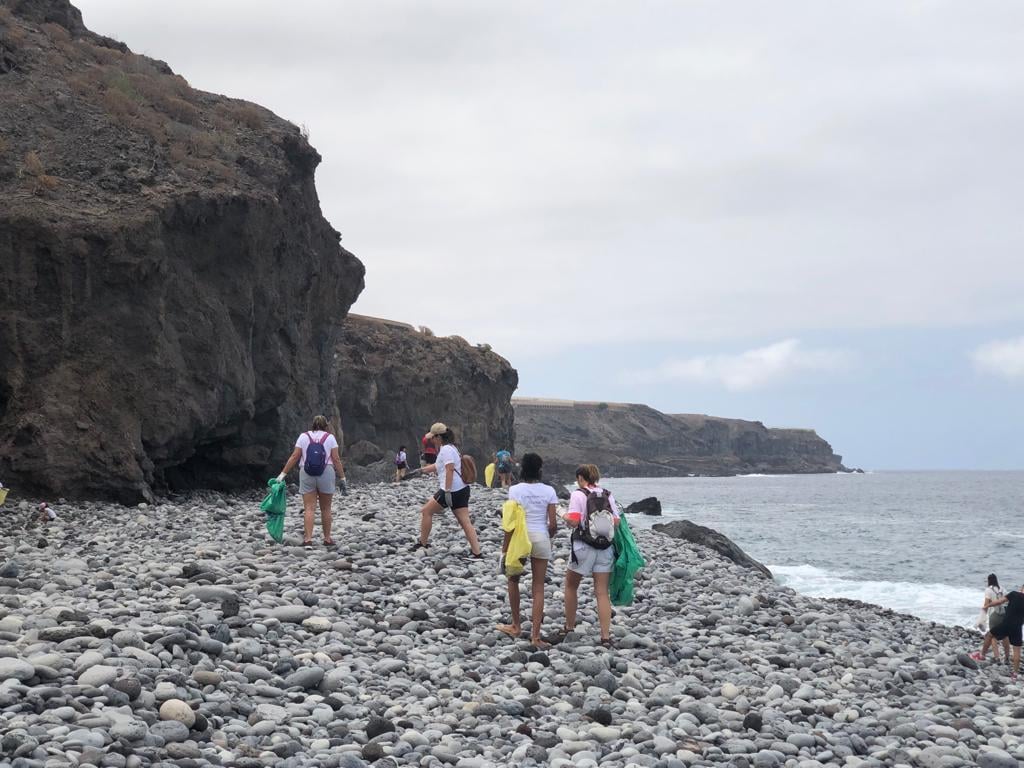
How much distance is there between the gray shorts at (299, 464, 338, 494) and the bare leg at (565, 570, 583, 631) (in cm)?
482

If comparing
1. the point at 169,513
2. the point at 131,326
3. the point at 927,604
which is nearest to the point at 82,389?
the point at 131,326

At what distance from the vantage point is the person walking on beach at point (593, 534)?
10.6 meters

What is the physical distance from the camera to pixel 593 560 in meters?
10.7

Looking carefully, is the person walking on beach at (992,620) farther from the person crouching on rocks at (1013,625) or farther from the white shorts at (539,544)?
the white shorts at (539,544)

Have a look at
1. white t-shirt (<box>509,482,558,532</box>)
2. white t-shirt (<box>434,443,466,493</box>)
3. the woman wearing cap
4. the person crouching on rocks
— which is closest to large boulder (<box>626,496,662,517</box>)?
the person crouching on rocks

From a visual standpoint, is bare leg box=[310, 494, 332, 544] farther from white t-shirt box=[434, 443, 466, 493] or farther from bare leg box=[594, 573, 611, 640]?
bare leg box=[594, 573, 611, 640]

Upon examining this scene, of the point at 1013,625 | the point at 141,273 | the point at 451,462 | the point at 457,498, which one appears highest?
the point at 141,273

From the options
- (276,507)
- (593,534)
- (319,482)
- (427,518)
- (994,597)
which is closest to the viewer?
(593,534)

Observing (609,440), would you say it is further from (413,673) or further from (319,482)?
(413,673)

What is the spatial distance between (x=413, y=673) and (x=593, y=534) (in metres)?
2.47

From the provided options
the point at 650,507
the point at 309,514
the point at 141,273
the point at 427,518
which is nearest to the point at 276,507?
the point at 309,514

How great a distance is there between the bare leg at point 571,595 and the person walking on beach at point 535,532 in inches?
11.7

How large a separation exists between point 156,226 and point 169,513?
6.22 metres

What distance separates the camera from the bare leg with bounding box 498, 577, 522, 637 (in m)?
10.9
